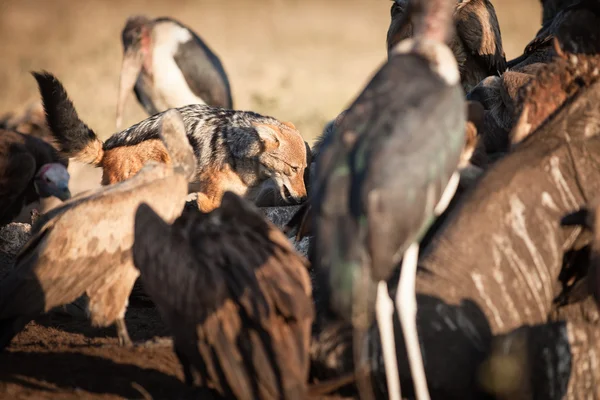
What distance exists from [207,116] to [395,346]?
140 inches

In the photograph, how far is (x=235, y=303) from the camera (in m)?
3.67

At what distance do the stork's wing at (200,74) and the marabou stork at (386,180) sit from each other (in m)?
7.21

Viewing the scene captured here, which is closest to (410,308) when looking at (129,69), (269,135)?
(269,135)

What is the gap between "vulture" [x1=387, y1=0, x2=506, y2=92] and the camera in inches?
282

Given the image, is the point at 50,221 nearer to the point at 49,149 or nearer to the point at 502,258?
the point at 502,258

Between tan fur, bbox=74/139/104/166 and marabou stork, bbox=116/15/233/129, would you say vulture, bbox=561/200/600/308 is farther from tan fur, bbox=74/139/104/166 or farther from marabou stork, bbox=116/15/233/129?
marabou stork, bbox=116/15/233/129

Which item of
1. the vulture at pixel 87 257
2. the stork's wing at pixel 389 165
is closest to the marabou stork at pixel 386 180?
the stork's wing at pixel 389 165

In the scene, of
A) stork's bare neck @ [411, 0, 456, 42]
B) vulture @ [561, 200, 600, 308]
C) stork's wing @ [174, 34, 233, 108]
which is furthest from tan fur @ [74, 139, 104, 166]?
stork's wing @ [174, 34, 233, 108]

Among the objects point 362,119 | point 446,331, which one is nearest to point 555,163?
point 446,331

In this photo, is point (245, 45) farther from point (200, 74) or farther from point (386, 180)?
point (386, 180)

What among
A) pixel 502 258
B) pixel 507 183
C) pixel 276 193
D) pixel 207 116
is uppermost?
pixel 207 116

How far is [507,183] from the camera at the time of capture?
4.36 meters

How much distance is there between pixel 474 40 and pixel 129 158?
2.85 meters

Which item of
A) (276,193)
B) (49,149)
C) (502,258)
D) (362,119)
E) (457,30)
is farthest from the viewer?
(49,149)
